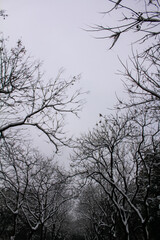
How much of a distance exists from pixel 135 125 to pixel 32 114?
6295 mm

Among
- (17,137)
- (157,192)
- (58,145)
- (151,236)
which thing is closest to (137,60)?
(58,145)

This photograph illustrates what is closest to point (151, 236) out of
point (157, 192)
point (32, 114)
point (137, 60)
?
point (157, 192)

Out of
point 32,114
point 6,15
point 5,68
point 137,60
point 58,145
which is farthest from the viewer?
point 58,145

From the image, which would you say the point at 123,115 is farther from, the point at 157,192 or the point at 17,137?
the point at 157,192

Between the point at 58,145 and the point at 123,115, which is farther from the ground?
the point at 123,115

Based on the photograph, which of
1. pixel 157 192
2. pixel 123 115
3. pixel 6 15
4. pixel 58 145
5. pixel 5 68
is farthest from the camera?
pixel 157 192

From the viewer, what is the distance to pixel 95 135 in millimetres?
10734

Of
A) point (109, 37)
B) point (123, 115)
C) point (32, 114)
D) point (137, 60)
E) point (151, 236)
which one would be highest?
point (123, 115)

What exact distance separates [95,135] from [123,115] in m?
2.27

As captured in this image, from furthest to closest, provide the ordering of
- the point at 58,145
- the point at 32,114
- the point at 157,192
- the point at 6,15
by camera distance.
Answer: the point at 157,192 → the point at 58,145 → the point at 32,114 → the point at 6,15

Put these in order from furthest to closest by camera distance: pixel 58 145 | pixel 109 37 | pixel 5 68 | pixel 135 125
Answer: pixel 135 125
pixel 58 145
pixel 5 68
pixel 109 37

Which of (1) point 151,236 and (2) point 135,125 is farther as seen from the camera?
(1) point 151,236

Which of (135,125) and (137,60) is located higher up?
(135,125)

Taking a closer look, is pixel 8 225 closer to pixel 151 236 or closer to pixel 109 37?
pixel 151 236
